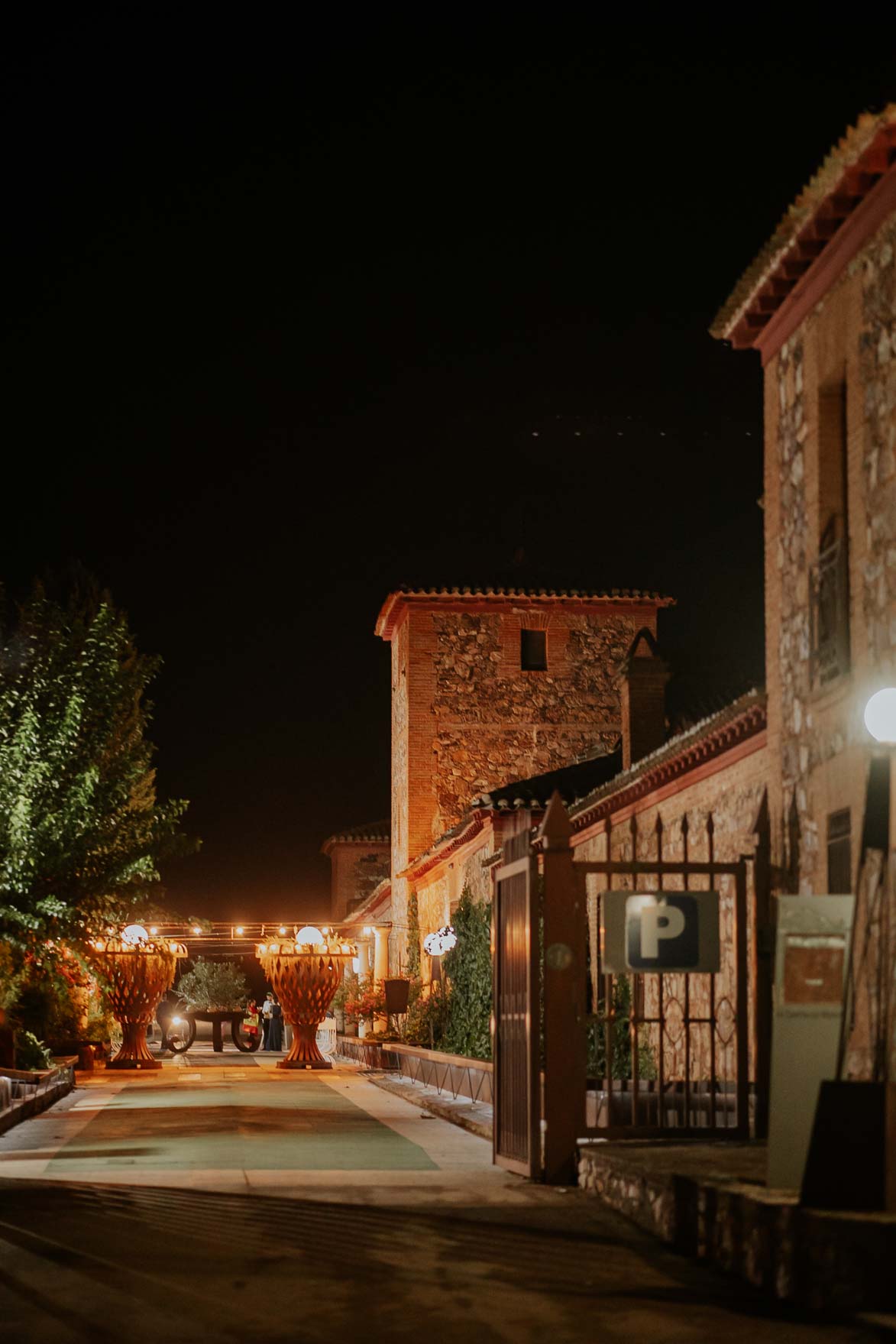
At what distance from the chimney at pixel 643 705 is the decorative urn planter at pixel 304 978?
9044 millimetres

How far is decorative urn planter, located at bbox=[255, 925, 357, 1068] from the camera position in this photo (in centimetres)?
3238

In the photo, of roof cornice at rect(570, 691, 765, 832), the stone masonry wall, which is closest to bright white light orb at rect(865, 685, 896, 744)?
roof cornice at rect(570, 691, 765, 832)

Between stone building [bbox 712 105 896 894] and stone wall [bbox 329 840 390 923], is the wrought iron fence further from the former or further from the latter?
stone wall [bbox 329 840 390 923]

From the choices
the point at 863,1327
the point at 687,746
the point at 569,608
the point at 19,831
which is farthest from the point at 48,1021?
the point at 863,1327

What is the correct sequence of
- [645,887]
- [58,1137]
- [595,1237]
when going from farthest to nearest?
1. [645,887]
2. [58,1137]
3. [595,1237]

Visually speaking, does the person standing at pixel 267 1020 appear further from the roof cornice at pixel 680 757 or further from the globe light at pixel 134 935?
the roof cornice at pixel 680 757

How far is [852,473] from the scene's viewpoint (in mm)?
11102

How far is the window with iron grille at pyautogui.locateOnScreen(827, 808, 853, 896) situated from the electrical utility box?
230 cm

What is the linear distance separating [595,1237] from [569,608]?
31410 millimetres

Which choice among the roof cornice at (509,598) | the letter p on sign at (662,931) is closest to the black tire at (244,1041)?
the roof cornice at (509,598)

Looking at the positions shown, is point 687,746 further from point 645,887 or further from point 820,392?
point 820,392

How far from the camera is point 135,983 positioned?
32031 mm

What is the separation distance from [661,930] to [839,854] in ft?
4.90

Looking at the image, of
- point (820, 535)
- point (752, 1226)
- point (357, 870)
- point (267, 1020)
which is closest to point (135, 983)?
point (267, 1020)
